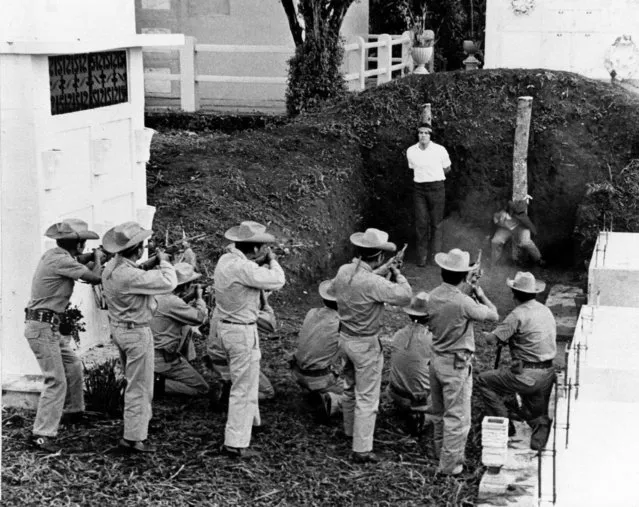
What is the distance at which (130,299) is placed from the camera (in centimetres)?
981

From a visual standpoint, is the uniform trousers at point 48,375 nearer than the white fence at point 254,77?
Yes

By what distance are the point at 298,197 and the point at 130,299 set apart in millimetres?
7023

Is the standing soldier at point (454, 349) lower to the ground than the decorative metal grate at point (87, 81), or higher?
lower

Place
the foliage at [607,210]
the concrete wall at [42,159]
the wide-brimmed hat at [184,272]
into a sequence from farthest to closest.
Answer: the foliage at [607,210]
the wide-brimmed hat at [184,272]
the concrete wall at [42,159]

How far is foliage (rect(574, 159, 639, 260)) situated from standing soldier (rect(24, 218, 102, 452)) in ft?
28.2

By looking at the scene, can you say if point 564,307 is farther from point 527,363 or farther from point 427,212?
point 527,363

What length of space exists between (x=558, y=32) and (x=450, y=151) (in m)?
3.56

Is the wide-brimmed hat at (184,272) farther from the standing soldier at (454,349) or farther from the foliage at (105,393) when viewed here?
the standing soldier at (454,349)

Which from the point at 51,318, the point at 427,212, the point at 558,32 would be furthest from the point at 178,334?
the point at 558,32

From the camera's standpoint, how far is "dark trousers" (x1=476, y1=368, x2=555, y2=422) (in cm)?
1028

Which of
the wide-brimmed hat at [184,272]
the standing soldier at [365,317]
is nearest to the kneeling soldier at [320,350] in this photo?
the standing soldier at [365,317]

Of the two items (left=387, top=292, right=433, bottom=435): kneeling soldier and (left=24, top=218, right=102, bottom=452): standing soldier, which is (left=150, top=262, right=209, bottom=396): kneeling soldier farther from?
(left=387, top=292, right=433, bottom=435): kneeling soldier

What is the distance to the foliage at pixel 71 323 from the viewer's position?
10227 mm

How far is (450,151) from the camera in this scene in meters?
18.7
